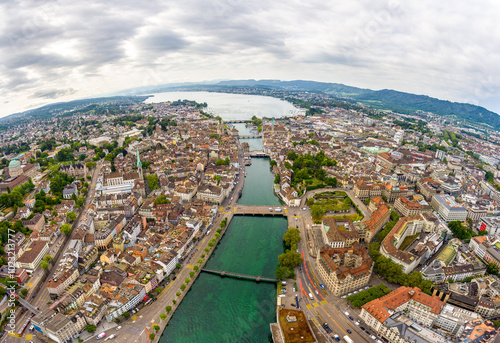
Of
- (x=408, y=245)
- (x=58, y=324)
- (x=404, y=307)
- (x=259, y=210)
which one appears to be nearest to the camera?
(x=58, y=324)

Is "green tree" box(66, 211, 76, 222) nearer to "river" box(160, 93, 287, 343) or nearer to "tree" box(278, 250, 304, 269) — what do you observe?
"river" box(160, 93, 287, 343)

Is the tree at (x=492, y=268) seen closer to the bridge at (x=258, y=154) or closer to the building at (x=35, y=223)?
the bridge at (x=258, y=154)

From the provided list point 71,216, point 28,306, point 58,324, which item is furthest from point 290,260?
point 71,216

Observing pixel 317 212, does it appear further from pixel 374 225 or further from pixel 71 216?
pixel 71 216

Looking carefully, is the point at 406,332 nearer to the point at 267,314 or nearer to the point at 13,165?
the point at 267,314

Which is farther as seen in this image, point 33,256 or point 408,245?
point 408,245

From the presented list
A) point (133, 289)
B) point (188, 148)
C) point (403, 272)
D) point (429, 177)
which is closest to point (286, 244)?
point (403, 272)

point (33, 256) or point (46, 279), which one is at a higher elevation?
point (33, 256)

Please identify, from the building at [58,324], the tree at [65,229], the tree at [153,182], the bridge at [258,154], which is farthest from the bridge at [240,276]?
the bridge at [258,154]
